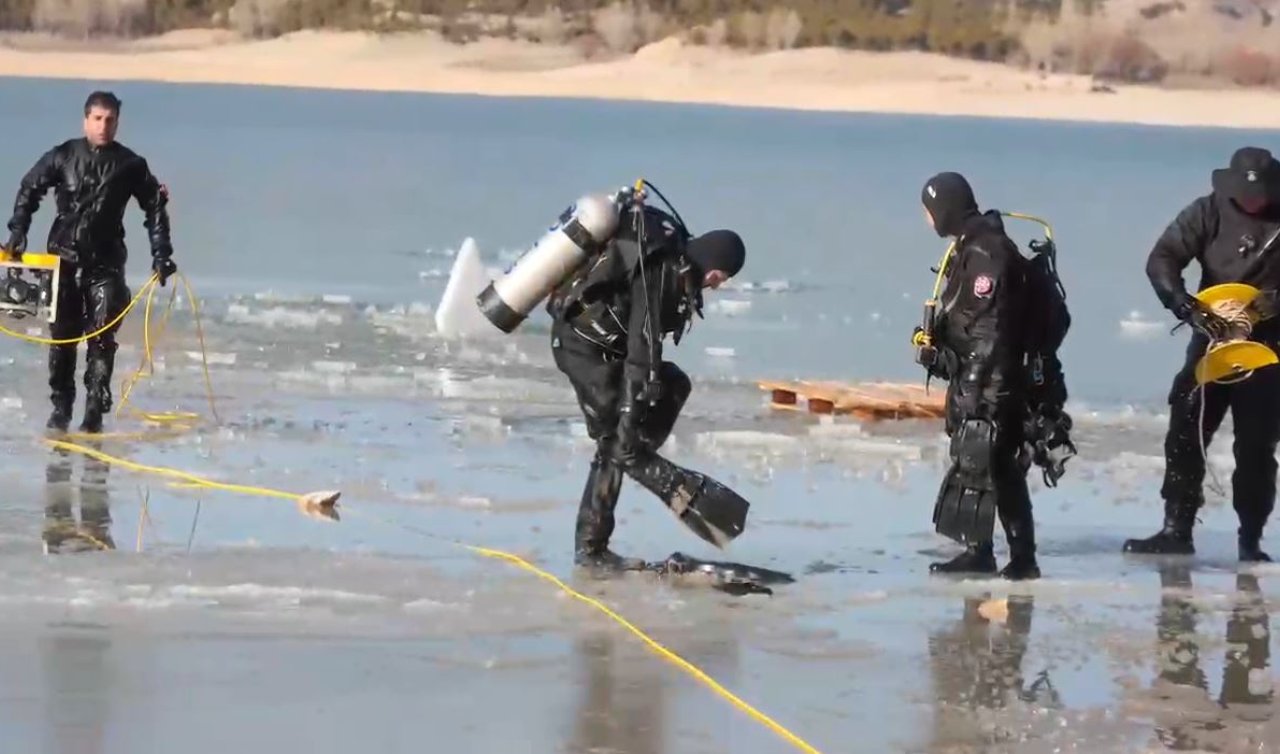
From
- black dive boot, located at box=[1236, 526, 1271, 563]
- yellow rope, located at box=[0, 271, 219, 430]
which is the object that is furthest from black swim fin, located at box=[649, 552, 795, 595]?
yellow rope, located at box=[0, 271, 219, 430]

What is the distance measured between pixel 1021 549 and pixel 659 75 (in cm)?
5332

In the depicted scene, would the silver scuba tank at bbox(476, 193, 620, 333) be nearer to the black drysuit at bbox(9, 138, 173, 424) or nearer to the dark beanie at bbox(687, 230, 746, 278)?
the dark beanie at bbox(687, 230, 746, 278)

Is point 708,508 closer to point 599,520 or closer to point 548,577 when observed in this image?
point 599,520

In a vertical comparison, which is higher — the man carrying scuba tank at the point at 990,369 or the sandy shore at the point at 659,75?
the man carrying scuba tank at the point at 990,369

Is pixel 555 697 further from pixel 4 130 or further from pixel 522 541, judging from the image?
pixel 4 130

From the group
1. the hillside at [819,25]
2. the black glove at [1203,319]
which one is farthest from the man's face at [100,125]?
the hillside at [819,25]

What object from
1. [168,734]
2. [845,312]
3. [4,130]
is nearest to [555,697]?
[168,734]

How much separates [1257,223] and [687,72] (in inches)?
2122

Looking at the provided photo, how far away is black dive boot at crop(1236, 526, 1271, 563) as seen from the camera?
8.74 meters

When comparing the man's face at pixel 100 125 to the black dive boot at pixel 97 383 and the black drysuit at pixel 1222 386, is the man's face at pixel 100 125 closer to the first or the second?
the black dive boot at pixel 97 383

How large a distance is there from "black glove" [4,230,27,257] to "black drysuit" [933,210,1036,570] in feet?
13.5

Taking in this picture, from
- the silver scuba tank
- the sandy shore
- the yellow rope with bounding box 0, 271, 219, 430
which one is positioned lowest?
the sandy shore

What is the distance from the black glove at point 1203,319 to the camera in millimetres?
8320

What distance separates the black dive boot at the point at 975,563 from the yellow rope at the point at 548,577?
4.60 feet
